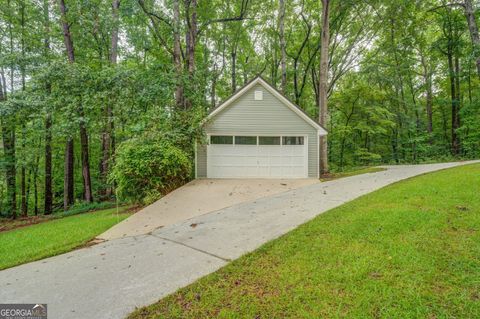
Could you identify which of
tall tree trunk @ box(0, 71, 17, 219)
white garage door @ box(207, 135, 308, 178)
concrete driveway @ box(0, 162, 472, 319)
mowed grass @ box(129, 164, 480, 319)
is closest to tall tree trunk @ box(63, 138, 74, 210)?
tall tree trunk @ box(0, 71, 17, 219)

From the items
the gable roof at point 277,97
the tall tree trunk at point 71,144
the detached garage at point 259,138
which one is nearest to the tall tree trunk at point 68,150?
the tall tree trunk at point 71,144

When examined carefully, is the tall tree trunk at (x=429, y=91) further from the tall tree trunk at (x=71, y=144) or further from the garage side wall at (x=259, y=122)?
the tall tree trunk at (x=71, y=144)

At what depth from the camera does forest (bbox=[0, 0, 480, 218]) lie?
Answer: 8.77m

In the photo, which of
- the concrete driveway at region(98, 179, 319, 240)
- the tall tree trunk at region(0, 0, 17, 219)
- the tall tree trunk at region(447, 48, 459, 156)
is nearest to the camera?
the concrete driveway at region(98, 179, 319, 240)

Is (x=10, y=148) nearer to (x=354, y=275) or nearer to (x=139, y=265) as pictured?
(x=139, y=265)

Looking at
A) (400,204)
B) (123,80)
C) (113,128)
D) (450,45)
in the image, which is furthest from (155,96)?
(450,45)

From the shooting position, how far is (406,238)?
11.0 feet

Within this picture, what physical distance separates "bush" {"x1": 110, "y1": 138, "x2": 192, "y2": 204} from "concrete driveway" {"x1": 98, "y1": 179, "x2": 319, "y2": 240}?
1.65ft

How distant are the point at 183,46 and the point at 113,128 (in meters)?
8.75

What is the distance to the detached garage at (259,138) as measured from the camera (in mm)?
10242

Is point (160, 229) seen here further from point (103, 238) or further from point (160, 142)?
point (160, 142)

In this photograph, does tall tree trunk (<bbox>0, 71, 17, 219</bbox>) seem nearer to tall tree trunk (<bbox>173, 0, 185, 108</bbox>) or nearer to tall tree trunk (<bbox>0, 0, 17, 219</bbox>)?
tall tree trunk (<bbox>0, 0, 17, 219</bbox>)

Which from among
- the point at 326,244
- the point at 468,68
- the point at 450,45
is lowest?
the point at 326,244

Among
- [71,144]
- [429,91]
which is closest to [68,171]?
[71,144]
